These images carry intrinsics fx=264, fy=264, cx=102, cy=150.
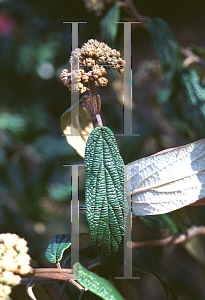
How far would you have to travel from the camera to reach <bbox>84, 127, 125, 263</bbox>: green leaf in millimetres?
214

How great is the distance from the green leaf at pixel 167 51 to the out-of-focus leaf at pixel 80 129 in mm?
120

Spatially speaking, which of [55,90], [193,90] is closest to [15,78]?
[55,90]

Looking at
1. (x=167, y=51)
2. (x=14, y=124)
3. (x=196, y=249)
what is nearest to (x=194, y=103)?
(x=167, y=51)

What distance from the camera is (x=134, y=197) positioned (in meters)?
0.24

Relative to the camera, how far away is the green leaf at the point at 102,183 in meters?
0.21

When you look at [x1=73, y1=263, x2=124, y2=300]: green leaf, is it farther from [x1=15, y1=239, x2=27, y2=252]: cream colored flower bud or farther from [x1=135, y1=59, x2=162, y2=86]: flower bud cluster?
[x1=135, y1=59, x2=162, y2=86]: flower bud cluster

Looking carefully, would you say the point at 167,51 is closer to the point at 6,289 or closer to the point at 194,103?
the point at 194,103

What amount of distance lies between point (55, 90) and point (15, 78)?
0.10 metres

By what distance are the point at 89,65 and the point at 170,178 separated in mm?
119

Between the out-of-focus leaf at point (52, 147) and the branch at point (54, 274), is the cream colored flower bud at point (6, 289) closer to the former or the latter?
the branch at point (54, 274)

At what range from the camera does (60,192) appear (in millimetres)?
395

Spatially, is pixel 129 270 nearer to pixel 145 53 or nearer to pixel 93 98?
pixel 93 98

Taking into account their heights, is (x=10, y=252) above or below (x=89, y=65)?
below

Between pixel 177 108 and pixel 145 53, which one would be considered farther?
pixel 145 53
